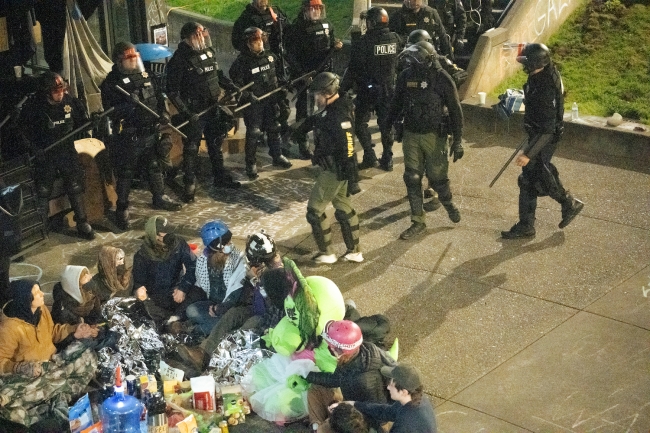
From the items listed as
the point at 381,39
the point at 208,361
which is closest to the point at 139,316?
the point at 208,361

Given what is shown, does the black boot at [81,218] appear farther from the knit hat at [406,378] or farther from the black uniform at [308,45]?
the knit hat at [406,378]

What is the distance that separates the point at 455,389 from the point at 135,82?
481 cm

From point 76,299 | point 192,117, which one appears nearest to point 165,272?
point 76,299

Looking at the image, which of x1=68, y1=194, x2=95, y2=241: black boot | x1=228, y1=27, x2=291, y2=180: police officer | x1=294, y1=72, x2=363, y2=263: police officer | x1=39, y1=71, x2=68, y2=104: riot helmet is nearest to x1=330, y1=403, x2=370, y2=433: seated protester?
x1=294, y1=72, x2=363, y2=263: police officer

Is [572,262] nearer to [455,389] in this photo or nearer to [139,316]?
[455,389]

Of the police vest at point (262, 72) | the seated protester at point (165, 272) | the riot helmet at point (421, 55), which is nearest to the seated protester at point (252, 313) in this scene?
the seated protester at point (165, 272)

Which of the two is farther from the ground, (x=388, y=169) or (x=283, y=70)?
(x=283, y=70)

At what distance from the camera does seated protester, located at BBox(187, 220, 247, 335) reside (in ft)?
25.2

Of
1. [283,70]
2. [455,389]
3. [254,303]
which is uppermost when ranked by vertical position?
[283,70]

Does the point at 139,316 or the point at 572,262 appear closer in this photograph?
the point at 139,316

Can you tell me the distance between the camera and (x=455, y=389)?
23.5 ft

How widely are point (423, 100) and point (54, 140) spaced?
11.9ft

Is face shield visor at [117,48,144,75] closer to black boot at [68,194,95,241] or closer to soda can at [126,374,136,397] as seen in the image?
black boot at [68,194,95,241]

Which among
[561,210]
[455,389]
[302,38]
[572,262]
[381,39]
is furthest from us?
[302,38]
